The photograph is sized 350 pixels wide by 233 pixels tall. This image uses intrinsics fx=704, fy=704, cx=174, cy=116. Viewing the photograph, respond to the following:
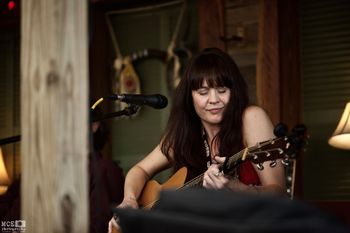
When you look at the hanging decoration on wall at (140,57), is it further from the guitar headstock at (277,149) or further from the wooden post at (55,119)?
the wooden post at (55,119)

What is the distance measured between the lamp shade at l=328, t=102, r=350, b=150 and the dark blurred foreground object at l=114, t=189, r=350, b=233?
258 centimetres

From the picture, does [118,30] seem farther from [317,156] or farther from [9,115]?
[317,156]

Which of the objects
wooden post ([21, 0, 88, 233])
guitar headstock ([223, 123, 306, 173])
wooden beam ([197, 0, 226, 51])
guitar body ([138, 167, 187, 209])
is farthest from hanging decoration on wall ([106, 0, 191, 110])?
wooden post ([21, 0, 88, 233])

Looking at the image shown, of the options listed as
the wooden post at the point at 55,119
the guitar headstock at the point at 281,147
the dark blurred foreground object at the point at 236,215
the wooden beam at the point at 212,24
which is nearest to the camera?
the dark blurred foreground object at the point at 236,215

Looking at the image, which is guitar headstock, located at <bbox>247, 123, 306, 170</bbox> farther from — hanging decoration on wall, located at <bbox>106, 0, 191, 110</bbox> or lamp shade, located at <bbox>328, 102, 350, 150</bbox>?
hanging decoration on wall, located at <bbox>106, 0, 191, 110</bbox>

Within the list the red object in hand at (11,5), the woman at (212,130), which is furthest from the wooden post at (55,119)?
the red object in hand at (11,5)

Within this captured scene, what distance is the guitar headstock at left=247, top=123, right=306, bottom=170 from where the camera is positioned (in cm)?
234

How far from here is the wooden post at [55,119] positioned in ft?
6.44

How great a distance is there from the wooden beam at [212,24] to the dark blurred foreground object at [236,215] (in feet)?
9.83

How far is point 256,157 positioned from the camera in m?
2.78

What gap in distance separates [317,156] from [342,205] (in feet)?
1.17

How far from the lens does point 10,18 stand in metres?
5.55

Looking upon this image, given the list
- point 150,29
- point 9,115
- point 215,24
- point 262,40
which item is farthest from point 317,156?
point 9,115

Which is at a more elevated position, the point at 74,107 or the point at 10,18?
the point at 10,18
